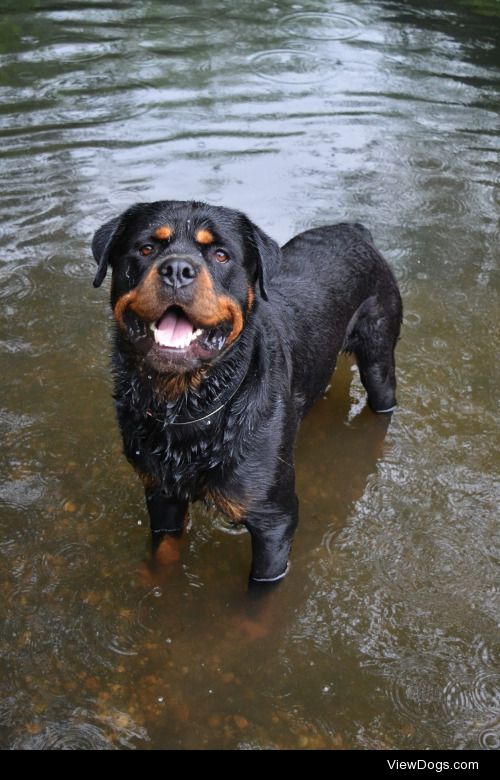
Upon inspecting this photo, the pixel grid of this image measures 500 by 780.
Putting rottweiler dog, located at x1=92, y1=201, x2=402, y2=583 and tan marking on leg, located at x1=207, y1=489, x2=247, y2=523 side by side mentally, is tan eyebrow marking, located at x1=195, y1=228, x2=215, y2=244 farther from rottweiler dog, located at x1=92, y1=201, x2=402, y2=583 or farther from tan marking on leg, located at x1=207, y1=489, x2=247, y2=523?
tan marking on leg, located at x1=207, y1=489, x2=247, y2=523

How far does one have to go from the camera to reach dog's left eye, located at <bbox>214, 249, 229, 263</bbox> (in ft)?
10.3

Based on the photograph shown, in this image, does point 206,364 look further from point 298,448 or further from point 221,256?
point 298,448

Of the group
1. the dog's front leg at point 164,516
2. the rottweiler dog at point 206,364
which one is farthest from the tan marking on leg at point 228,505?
the dog's front leg at point 164,516

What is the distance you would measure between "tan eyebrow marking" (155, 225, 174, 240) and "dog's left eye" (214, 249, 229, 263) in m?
0.20

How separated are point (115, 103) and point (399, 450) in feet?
18.2

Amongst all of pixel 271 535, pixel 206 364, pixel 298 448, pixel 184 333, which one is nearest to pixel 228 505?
pixel 271 535

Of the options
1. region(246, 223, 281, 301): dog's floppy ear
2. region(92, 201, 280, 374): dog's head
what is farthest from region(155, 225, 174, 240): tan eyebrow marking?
region(246, 223, 281, 301): dog's floppy ear

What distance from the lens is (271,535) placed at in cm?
345

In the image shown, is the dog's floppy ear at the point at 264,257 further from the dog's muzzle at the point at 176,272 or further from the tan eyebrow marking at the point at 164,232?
the dog's muzzle at the point at 176,272

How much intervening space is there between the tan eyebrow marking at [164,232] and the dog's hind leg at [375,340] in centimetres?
157

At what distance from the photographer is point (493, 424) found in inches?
197

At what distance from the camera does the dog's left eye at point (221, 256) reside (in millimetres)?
3141
